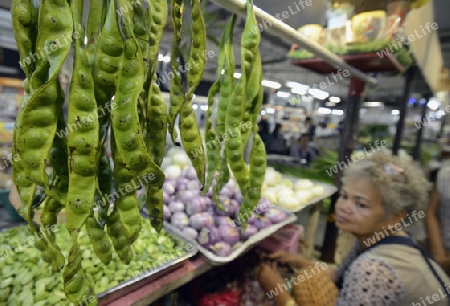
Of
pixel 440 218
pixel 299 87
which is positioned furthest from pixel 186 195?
pixel 299 87

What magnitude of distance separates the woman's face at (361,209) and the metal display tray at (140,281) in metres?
1.10

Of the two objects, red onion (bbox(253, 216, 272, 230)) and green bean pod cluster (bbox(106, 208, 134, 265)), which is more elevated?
green bean pod cluster (bbox(106, 208, 134, 265))

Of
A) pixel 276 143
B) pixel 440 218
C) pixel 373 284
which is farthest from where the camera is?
pixel 276 143

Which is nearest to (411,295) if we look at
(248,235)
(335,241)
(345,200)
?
(345,200)

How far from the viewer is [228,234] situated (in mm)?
2242

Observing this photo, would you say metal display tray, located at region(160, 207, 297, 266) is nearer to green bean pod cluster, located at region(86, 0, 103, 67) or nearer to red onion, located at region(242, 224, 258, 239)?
red onion, located at region(242, 224, 258, 239)

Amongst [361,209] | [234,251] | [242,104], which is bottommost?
[234,251]

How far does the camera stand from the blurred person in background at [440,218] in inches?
108

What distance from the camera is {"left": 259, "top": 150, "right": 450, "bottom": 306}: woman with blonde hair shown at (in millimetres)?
1486

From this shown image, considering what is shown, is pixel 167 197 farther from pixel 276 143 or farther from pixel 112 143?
pixel 276 143

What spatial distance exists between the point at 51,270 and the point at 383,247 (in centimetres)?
192

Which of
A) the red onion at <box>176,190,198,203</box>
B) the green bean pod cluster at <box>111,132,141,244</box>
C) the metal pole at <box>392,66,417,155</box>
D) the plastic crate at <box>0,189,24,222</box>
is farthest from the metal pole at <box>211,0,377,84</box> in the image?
the metal pole at <box>392,66,417,155</box>

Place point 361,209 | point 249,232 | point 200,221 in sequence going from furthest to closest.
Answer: point 249,232, point 200,221, point 361,209

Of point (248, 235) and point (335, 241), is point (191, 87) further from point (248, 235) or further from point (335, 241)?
point (335, 241)
